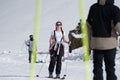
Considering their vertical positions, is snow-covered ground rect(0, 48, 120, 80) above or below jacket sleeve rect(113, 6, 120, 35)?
below

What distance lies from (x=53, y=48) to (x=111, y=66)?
538 centimetres

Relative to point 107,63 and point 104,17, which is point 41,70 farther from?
point 104,17

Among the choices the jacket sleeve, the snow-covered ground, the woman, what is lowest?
the snow-covered ground

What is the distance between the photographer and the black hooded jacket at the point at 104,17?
7887 millimetres

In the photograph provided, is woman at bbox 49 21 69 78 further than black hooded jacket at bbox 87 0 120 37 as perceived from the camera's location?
Yes


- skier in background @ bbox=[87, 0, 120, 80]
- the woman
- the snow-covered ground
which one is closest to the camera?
skier in background @ bbox=[87, 0, 120, 80]

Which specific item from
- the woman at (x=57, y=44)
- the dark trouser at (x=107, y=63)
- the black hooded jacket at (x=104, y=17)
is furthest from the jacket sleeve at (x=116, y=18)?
the woman at (x=57, y=44)

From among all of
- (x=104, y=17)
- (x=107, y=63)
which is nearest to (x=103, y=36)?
(x=104, y=17)

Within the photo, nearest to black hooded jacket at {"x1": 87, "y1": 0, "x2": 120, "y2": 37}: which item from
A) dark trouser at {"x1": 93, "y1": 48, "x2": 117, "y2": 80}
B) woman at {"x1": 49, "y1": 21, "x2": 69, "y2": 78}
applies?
dark trouser at {"x1": 93, "y1": 48, "x2": 117, "y2": 80}

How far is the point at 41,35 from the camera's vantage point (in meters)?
68.0

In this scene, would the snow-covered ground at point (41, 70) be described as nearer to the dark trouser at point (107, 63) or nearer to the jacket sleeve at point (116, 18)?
the dark trouser at point (107, 63)

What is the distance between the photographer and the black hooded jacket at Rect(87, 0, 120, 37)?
7.89 metres

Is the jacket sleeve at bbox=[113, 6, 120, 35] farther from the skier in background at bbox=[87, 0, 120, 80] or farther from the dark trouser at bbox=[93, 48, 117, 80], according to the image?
the dark trouser at bbox=[93, 48, 117, 80]

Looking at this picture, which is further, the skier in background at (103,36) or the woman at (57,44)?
the woman at (57,44)
